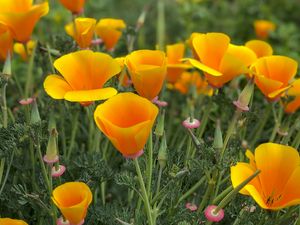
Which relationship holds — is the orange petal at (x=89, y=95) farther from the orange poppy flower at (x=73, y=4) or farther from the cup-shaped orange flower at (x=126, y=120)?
the orange poppy flower at (x=73, y=4)

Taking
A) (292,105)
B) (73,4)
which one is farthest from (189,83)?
(73,4)

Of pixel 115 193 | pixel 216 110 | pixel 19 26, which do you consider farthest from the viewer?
pixel 216 110

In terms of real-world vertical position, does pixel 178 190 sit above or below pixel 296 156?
A: below

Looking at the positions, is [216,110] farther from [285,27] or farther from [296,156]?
[285,27]

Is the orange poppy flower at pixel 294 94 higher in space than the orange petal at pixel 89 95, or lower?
lower

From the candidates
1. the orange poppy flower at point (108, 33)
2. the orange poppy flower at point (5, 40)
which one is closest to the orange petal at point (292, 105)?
the orange poppy flower at point (108, 33)

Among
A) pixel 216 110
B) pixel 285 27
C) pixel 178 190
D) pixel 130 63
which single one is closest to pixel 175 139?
pixel 216 110

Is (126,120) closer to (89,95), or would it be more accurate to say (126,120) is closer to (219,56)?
(89,95)
